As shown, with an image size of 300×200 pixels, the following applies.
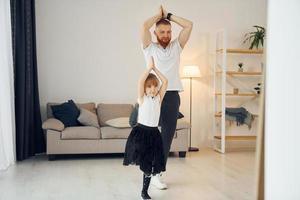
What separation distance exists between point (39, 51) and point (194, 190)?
10.6ft

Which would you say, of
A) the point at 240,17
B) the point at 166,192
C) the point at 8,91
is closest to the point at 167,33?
the point at 166,192

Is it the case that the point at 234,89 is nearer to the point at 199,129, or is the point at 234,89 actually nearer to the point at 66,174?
the point at 199,129

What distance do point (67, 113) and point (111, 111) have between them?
A: 65 centimetres

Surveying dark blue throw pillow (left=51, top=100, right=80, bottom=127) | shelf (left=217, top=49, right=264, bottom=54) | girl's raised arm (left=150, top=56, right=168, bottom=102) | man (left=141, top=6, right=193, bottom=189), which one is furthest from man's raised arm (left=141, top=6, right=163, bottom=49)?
shelf (left=217, top=49, right=264, bottom=54)

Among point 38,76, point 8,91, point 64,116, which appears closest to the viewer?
point 8,91

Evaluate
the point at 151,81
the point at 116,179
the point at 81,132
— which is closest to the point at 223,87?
the point at 81,132

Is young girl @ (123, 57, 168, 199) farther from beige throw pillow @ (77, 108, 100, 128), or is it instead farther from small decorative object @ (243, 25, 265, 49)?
small decorative object @ (243, 25, 265, 49)

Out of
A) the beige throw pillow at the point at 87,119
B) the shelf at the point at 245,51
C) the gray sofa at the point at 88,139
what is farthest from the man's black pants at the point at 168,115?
the shelf at the point at 245,51

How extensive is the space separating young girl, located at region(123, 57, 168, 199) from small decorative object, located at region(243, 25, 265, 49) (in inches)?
127

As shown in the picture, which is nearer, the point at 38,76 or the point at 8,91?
the point at 8,91

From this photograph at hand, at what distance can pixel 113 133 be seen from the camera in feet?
15.6

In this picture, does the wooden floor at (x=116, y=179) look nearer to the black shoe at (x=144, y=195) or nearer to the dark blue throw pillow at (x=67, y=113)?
the black shoe at (x=144, y=195)

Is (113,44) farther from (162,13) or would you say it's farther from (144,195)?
(144,195)
